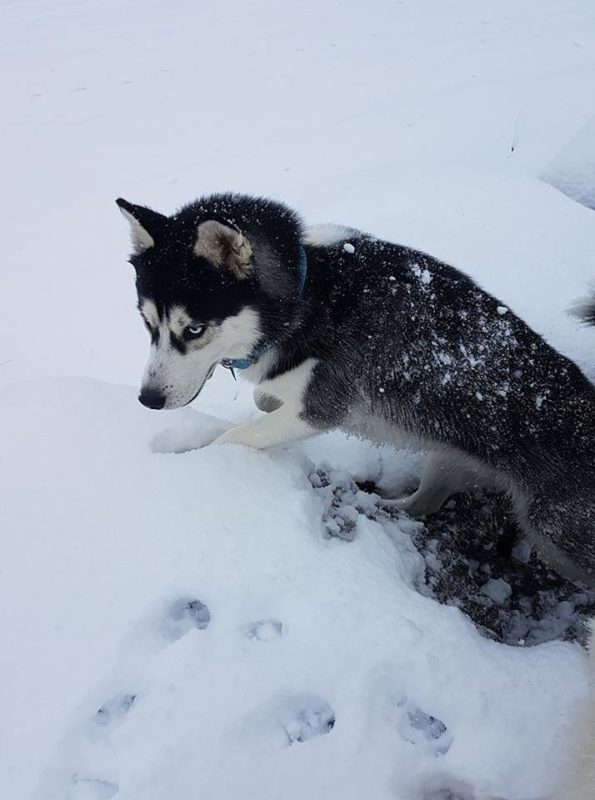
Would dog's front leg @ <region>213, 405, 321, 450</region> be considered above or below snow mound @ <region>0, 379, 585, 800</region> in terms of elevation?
above

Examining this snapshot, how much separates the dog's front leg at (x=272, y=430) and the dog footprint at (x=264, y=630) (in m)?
0.89

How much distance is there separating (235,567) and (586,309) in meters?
2.00

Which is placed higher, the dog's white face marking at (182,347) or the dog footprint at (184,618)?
→ the dog's white face marking at (182,347)

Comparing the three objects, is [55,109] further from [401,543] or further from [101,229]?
[401,543]

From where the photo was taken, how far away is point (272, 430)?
9.22 feet

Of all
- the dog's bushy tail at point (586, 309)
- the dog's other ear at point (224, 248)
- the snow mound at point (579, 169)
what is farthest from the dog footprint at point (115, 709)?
the snow mound at point (579, 169)

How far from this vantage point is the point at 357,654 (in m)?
2.04

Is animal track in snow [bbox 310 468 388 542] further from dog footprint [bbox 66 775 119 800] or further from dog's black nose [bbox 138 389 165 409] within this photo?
dog footprint [bbox 66 775 119 800]

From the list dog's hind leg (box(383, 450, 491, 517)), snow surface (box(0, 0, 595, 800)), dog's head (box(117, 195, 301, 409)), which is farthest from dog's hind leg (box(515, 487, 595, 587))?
dog's head (box(117, 195, 301, 409))

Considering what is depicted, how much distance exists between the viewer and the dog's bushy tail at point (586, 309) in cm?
290

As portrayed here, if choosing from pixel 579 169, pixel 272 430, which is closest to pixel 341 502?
pixel 272 430

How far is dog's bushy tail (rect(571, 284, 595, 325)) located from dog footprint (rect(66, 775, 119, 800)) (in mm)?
2648

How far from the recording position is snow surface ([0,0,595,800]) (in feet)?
6.11

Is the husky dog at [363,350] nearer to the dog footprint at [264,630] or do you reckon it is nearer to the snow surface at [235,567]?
the snow surface at [235,567]
